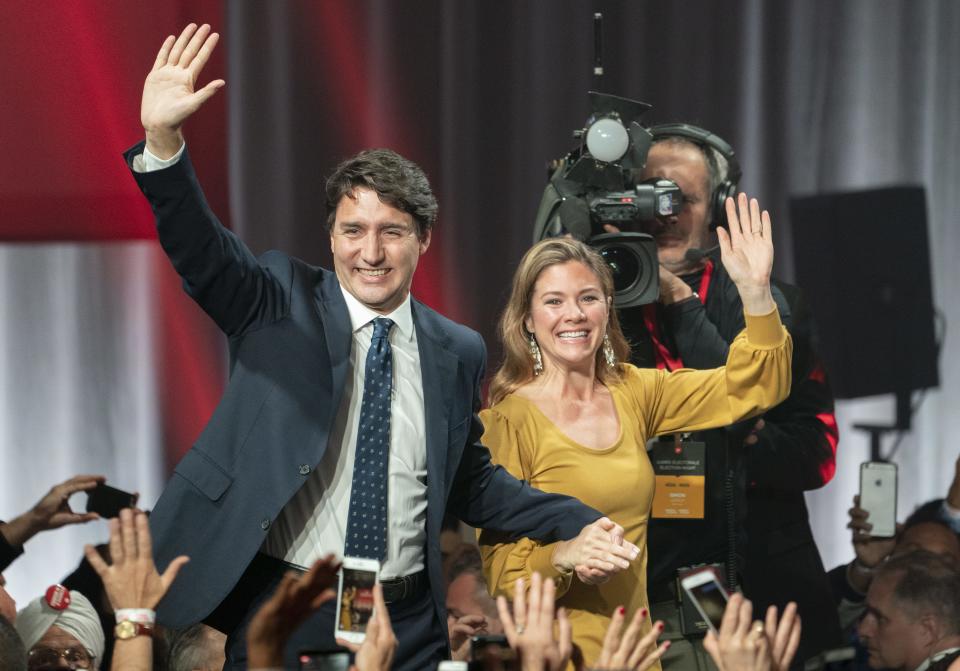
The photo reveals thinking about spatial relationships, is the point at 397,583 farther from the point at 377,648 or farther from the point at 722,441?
the point at 722,441

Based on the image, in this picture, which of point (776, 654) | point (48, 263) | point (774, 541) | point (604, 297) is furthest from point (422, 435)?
point (48, 263)

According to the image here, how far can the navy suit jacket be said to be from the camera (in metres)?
2.35

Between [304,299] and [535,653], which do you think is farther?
[304,299]

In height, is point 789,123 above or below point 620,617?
above

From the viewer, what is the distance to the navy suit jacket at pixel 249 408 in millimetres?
2354

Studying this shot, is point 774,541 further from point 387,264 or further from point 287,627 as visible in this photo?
point 287,627

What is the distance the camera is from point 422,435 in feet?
8.63

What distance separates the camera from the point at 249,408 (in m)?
2.49

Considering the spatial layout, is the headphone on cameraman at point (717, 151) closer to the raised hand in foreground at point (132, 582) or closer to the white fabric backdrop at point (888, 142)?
the white fabric backdrop at point (888, 142)

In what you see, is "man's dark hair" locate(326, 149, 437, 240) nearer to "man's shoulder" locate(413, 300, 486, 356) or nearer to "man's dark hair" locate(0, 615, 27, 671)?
"man's shoulder" locate(413, 300, 486, 356)

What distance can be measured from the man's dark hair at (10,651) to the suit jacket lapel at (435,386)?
0.79 meters

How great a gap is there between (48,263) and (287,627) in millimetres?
2839

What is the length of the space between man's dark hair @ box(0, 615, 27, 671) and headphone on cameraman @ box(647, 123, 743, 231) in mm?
2149

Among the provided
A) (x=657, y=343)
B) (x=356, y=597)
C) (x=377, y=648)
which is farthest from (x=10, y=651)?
(x=657, y=343)
